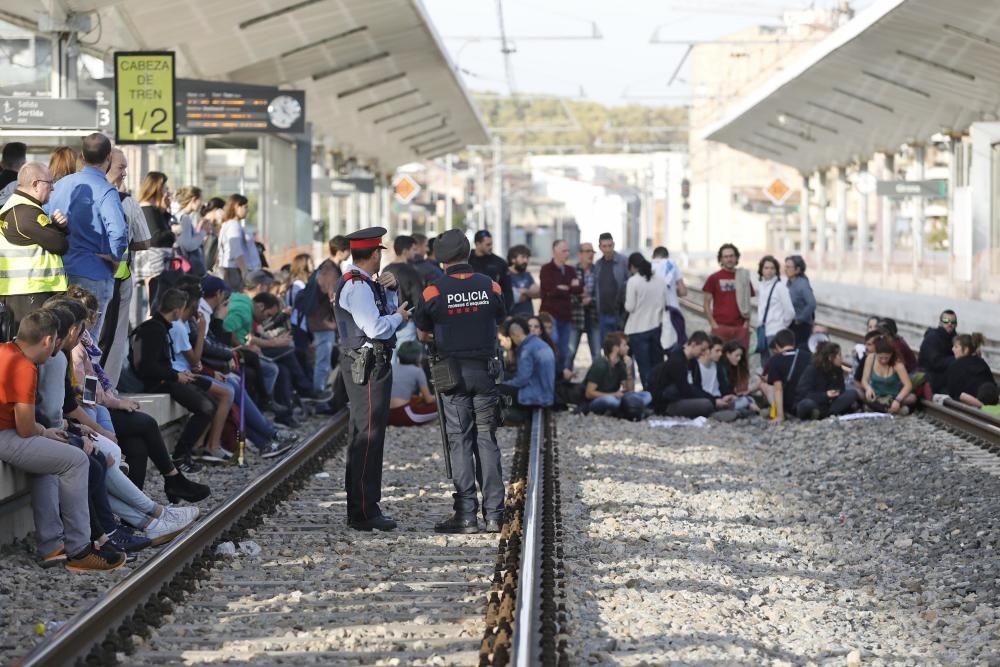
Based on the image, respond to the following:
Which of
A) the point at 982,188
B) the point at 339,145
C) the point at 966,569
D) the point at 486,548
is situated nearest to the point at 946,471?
the point at 966,569

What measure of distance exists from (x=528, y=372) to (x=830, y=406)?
9.27 ft

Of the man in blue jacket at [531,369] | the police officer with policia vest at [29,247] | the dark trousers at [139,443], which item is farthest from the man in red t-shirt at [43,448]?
Answer: the man in blue jacket at [531,369]

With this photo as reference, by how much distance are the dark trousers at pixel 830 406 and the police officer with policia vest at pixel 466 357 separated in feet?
21.3

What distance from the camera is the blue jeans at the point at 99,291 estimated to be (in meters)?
10.2

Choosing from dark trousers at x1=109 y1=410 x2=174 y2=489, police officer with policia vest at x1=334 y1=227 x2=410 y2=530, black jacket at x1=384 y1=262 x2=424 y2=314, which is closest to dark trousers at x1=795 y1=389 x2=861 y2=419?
black jacket at x1=384 y1=262 x2=424 y2=314

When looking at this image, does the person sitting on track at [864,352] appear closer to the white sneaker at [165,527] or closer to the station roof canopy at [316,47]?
the station roof canopy at [316,47]

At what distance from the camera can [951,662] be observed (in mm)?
6438

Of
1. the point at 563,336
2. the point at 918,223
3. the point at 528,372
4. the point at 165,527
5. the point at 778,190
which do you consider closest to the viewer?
the point at 165,527

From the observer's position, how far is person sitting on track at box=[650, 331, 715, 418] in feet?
52.0

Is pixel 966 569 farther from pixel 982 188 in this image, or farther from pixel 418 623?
pixel 982 188

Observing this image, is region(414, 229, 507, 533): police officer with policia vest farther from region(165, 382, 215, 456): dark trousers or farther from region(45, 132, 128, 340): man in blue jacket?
region(165, 382, 215, 456): dark trousers

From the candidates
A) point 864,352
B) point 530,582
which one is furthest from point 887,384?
point 530,582

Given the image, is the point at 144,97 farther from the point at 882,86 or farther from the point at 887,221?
the point at 887,221

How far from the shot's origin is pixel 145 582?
7.16 meters
